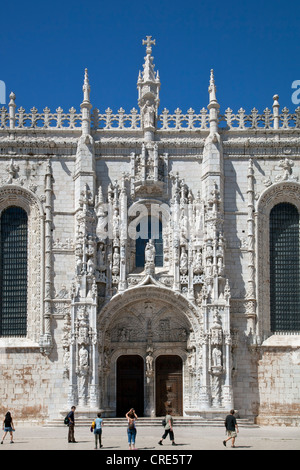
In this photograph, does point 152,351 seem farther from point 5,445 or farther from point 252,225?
point 5,445

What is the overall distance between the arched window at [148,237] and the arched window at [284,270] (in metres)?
4.87

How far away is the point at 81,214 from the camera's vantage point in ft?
124

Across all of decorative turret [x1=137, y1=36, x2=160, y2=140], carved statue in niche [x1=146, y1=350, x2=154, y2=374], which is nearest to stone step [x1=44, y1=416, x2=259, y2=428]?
carved statue in niche [x1=146, y1=350, x2=154, y2=374]

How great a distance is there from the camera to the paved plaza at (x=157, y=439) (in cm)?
2773

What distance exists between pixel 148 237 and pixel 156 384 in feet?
20.7

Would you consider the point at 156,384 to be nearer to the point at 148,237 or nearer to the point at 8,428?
the point at 148,237

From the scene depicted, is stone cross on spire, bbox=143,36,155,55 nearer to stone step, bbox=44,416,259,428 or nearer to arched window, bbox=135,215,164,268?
arched window, bbox=135,215,164,268

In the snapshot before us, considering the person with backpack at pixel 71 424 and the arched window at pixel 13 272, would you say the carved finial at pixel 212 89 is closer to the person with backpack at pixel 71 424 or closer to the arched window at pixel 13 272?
the arched window at pixel 13 272

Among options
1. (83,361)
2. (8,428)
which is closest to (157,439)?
(8,428)

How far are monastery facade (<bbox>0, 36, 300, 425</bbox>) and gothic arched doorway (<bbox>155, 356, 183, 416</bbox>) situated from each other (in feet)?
0.20

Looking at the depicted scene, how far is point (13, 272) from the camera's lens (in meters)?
38.6

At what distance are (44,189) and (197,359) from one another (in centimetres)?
981

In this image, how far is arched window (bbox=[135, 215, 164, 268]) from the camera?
38875 mm
